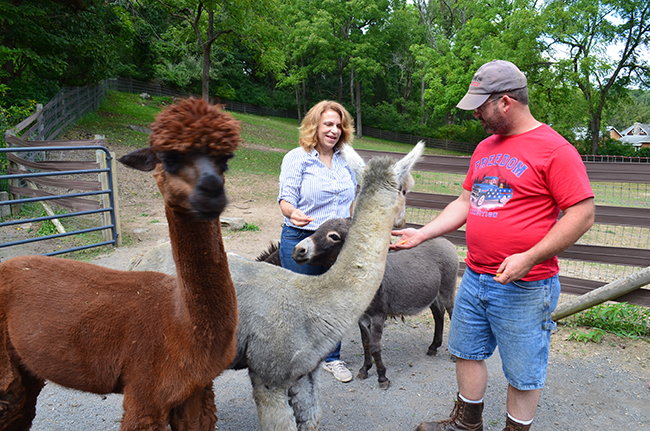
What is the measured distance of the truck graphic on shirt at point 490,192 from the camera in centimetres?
243

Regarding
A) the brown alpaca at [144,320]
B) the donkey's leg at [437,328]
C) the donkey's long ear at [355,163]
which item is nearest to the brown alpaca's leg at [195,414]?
the brown alpaca at [144,320]

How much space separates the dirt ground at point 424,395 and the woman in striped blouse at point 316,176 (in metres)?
0.58

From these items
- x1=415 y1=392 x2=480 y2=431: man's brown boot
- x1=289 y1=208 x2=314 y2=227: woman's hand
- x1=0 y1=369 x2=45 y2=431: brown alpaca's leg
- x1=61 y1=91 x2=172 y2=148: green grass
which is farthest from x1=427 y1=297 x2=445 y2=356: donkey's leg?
x1=61 y1=91 x2=172 y2=148: green grass

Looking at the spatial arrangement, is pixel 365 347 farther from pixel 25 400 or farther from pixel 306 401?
pixel 25 400

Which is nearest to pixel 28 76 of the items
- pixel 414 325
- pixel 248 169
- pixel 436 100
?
pixel 248 169

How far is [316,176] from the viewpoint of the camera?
358 centimetres

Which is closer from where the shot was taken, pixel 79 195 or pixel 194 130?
pixel 194 130

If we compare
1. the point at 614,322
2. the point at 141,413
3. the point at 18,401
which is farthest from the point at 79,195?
the point at 614,322

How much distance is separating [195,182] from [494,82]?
1.80 metres

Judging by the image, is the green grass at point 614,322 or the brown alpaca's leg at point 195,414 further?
the green grass at point 614,322

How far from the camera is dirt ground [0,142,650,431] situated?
3.38 meters

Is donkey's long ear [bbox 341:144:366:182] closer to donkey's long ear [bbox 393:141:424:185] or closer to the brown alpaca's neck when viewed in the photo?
donkey's long ear [bbox 393:141:424:185]

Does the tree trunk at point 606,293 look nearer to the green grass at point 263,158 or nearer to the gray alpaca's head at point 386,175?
the green grass at point 263,158

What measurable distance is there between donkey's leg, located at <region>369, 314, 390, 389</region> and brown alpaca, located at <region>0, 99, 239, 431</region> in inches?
80.4
